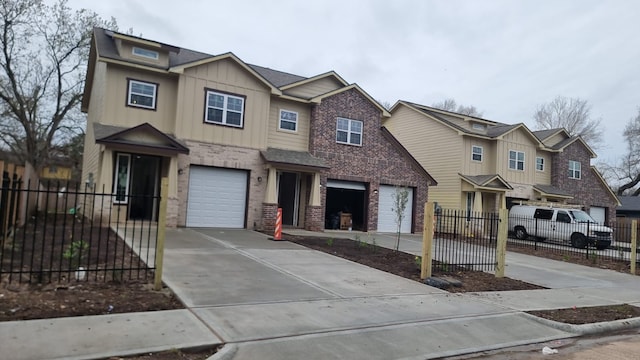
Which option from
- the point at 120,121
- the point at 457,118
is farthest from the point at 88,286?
the point at 457,118

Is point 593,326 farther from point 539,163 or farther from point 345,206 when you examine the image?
point 539,163

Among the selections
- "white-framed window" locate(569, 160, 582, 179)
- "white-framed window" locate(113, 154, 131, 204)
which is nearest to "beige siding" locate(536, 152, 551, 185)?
"white-framed window" locate(569, 160, 582, 179)

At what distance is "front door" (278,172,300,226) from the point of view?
21.6m

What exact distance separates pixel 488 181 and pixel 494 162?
2800 mm

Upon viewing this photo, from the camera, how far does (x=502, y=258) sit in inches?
453

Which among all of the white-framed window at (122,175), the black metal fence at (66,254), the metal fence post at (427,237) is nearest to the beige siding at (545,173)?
the metal fence post at (427,237)

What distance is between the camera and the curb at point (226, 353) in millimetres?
4843

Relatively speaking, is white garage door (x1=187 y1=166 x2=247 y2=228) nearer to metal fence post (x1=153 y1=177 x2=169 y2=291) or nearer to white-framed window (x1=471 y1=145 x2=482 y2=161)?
metal fence post (x1=153 y1=177 x2=169 y2=291)

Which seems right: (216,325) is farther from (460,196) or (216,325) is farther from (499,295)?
(460,196)

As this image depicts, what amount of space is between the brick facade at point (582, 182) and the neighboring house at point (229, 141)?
14254mm

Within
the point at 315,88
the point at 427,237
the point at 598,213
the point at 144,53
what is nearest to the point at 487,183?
the point at 315,88

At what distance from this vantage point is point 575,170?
33.1 metres

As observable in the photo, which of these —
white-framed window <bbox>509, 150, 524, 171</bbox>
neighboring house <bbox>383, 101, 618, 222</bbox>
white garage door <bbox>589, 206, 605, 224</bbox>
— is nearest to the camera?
neighboring house <bbox>383, 101, 618, 222</bbox>

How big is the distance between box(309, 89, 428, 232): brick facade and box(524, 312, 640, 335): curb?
1417 cm
